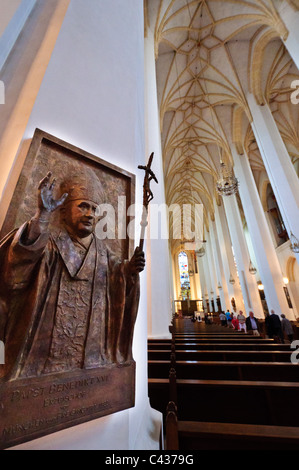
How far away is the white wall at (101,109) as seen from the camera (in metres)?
1.02

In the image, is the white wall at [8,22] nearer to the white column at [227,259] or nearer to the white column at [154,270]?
the white column at [154,270]

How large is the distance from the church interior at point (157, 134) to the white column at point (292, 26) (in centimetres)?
4

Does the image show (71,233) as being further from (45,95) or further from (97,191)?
(45,95)

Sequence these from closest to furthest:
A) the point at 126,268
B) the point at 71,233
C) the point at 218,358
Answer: the point at 71,233 < the point at 126,268 < the point at 218,358

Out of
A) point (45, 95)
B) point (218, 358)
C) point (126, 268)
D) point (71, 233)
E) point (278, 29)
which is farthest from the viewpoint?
point (278, 29)

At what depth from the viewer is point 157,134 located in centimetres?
576

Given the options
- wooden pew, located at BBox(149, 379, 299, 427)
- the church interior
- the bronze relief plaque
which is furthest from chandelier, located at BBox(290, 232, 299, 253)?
the bronze relief plaque

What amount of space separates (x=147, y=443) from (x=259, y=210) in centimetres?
1081

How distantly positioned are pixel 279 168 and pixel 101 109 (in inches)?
322

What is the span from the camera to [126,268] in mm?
1205

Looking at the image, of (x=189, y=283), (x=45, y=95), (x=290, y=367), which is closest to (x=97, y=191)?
(x=45, y=95)

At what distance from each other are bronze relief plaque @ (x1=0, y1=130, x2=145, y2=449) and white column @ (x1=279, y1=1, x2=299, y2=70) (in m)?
8.90
